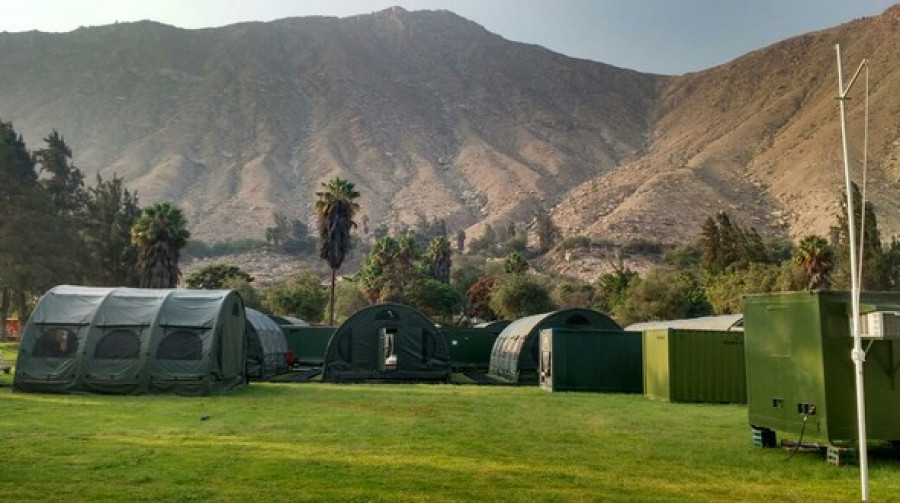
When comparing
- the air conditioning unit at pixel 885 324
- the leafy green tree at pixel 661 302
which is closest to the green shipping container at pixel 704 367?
Answer: the air conditioning unit at pixel 885 324

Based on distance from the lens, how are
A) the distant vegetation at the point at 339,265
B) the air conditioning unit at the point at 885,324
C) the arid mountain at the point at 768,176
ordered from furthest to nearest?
the arid mountain at the point at 768,176 → the distant vegetation at the point at 339,265 → the air conditioning unit at the point at 885,324

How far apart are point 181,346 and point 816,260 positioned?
156 feet

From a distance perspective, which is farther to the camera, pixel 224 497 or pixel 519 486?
pixel 519 486

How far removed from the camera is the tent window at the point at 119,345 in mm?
20656

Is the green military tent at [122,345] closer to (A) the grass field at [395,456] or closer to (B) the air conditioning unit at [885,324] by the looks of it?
(A) the grass field at [395,456]

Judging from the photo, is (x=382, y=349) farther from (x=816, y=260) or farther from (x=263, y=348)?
(x=816, y=260)

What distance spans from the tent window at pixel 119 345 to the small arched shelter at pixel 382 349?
9538 millimetres

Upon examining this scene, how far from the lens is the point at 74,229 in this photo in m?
62.7

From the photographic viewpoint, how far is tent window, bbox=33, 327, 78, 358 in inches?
814

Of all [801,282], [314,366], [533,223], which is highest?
[533,223]

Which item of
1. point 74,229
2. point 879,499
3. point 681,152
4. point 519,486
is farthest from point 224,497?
point 681,152

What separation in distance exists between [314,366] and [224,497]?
34.5m

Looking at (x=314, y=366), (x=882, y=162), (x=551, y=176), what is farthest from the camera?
(x=551, y=176)

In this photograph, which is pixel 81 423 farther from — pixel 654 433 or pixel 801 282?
pixel 801 282
